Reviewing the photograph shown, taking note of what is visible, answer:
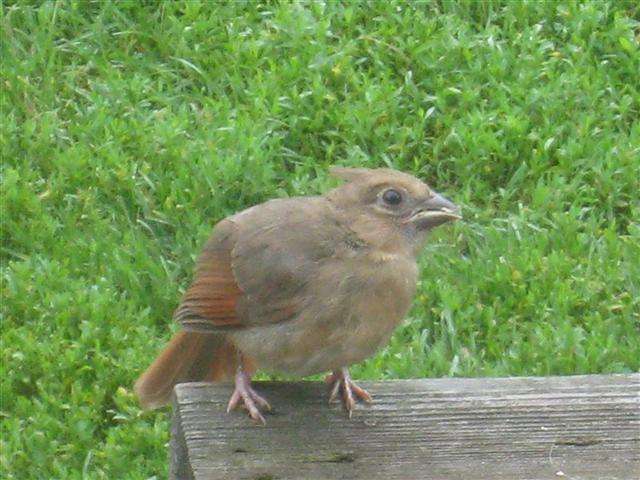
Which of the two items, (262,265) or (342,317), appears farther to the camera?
(262,265)

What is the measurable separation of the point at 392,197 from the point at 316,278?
0.96 feet

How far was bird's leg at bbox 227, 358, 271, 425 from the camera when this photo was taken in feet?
10.3

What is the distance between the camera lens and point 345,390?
3.35 metres

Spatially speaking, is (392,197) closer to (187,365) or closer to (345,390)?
(345,390)

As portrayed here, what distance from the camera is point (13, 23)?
651cm

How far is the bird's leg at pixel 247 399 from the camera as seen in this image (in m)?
3.15

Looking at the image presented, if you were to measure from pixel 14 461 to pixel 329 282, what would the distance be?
186cm

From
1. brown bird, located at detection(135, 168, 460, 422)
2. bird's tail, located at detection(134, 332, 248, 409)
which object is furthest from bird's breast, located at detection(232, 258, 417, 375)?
A: bird's tail, located at detection(134, 332, 248, 409)

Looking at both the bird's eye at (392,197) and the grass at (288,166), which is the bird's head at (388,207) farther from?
the grass at (288,166)

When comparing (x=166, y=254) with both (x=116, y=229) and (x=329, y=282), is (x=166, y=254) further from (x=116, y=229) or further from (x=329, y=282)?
(x=329, y=282)

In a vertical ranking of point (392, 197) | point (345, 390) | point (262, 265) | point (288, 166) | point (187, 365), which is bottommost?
point (288, 166)

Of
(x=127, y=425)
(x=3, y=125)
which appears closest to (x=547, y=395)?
(x=127, y=425)

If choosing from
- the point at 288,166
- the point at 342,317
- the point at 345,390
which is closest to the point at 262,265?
the point at 342,317

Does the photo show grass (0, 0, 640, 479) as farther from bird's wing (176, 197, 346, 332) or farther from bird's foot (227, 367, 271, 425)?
bird's foot (227, 367, 271, 425)
